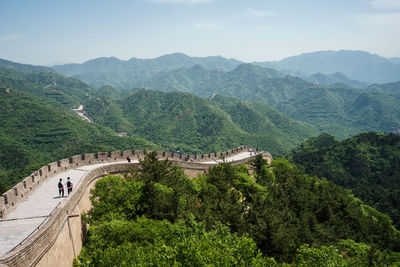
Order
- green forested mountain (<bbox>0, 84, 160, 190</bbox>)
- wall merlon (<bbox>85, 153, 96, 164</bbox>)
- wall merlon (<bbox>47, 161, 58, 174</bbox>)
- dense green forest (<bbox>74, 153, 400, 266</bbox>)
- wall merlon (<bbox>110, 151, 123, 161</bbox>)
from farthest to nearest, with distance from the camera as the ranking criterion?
green forested mountain (<bbox>0, 84, 160, 190</bbox>)
wall merlon (<bbox>110, 151, 123, 161</bbox>)
wall merlon (<bbox>85, 153, 96, 164</bbox>)
wall merlon (<bbox>47, 161, 58, 174</bbox>)
dense green forest (<bbox>74, 153, 400, 266</bbox>)

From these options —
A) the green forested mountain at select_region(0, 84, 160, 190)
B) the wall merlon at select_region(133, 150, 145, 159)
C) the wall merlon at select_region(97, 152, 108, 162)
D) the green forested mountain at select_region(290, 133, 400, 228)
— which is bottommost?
the green forested mountain at select_region(290, 133, 400, 228)

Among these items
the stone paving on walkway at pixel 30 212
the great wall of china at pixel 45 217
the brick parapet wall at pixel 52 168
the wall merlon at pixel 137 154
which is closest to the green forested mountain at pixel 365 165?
the brick parapet wall at pixel 52 168

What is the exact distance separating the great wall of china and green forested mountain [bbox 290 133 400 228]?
65.8 m

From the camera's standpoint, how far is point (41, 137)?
4220 inches

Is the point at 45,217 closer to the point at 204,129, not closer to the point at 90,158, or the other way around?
the point at 90,158

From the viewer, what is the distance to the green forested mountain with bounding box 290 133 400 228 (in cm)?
6881

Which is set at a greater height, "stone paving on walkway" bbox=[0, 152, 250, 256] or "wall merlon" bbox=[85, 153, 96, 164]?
"wall merlon" bbox=[85, 153, 96, 164]

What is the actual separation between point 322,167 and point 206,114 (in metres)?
106

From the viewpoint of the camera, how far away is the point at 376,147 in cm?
8850

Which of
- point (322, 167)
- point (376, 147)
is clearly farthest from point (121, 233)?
point (376, 147)

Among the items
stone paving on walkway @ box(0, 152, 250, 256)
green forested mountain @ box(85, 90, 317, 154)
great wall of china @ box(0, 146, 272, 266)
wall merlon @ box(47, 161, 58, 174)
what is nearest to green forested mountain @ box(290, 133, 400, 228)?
green forested mountain @ box(85, 90, 317, 154)

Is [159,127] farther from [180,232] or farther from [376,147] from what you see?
[180,232]

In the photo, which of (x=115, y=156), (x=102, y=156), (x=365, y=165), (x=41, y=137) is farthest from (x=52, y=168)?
(x=41, y=137)

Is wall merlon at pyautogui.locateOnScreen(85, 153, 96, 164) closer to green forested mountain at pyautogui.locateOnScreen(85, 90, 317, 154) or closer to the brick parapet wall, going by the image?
the brick parapet wall
